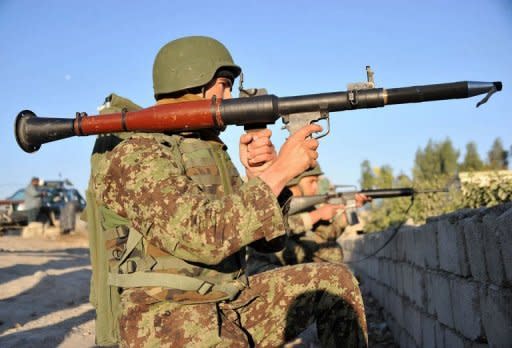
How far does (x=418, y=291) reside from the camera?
13.5ft

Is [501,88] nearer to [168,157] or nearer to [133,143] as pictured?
[168,157]

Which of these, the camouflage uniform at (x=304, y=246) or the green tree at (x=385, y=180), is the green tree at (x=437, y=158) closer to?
the green tree at (x=385, y=180)

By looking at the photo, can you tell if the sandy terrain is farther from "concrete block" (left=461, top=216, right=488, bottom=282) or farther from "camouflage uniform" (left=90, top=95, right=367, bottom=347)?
"concrete block" (left=461, top=216, right=488, bottom=282)

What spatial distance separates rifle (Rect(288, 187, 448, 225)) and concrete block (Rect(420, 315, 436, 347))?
2673 mm

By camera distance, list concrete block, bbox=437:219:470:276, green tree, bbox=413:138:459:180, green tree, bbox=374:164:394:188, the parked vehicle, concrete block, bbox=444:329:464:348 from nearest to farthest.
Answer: concrete block, bbox=437:219:470:276, concrete block, bbox=444:329:464:348, green tree, bbox=374:164:394:188, the parked vehicle, green tree, bbox=413:138:459:180

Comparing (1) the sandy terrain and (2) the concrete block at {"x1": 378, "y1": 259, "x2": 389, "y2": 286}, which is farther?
(2) the concrete block at {"x1": 378, "y1": 259, "x2": 389, "y2": 286}

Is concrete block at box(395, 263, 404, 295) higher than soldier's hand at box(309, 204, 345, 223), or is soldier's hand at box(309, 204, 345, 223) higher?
soldier's hand at box(309, 204, 345, 223)

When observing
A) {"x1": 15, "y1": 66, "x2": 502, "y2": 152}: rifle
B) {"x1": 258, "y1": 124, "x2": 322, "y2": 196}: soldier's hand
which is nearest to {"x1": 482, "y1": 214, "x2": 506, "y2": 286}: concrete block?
{"x1": 15, "y1": 66, "x2": 502, "y2": 152}: rifle

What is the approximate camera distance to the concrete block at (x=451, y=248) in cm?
289

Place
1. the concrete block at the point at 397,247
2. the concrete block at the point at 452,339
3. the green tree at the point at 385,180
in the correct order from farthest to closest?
1. the green tree at the point at 385,180
2. the concrete block at the point at 397,247
3. the concrete block at the point at 452,339

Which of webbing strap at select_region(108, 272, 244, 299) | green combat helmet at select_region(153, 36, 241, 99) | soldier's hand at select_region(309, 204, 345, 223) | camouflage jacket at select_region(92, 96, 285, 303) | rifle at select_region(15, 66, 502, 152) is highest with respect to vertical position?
green combat helmet at select_region(153, 36, 241, 99)

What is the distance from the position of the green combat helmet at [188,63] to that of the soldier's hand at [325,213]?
3418mm

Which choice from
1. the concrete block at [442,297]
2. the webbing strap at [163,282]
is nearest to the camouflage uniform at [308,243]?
the concrete block at [442,297]

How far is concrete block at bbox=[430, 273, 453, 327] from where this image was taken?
323cm
